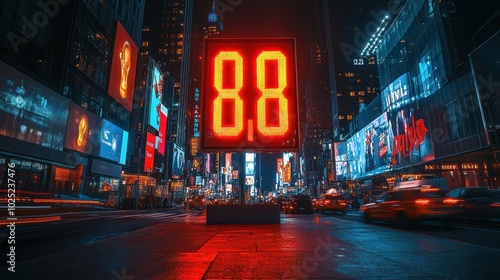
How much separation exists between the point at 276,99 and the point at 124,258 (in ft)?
25.1

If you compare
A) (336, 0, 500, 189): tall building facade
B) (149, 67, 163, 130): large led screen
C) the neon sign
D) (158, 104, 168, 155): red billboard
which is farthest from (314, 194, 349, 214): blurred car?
(158, 104, 168, 155): red billboard

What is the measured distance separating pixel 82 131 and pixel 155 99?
108 feet

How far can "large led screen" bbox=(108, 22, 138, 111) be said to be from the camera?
149 ft

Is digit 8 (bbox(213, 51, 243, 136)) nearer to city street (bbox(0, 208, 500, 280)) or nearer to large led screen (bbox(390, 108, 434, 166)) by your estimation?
city street (bbox(0, 208, 500, 280))

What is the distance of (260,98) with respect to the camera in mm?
11031

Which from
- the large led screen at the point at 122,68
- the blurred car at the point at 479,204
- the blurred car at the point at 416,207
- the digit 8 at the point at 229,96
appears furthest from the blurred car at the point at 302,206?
the large led screen at the point at 122,68

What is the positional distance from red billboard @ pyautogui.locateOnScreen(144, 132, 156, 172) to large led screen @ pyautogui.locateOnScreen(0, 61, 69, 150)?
2737cm

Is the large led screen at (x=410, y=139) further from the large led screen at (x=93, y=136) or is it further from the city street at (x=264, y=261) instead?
the large led screen at (x=93, y=136)

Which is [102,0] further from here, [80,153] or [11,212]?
[11,212]

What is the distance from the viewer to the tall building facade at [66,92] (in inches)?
1099

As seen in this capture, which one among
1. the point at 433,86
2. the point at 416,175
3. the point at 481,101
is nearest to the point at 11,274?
the point at 481,101

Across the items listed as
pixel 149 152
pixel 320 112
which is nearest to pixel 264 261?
pixel 149 152

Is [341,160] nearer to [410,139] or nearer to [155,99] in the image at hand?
[410,139]

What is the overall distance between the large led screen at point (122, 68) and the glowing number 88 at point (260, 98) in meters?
39.3
